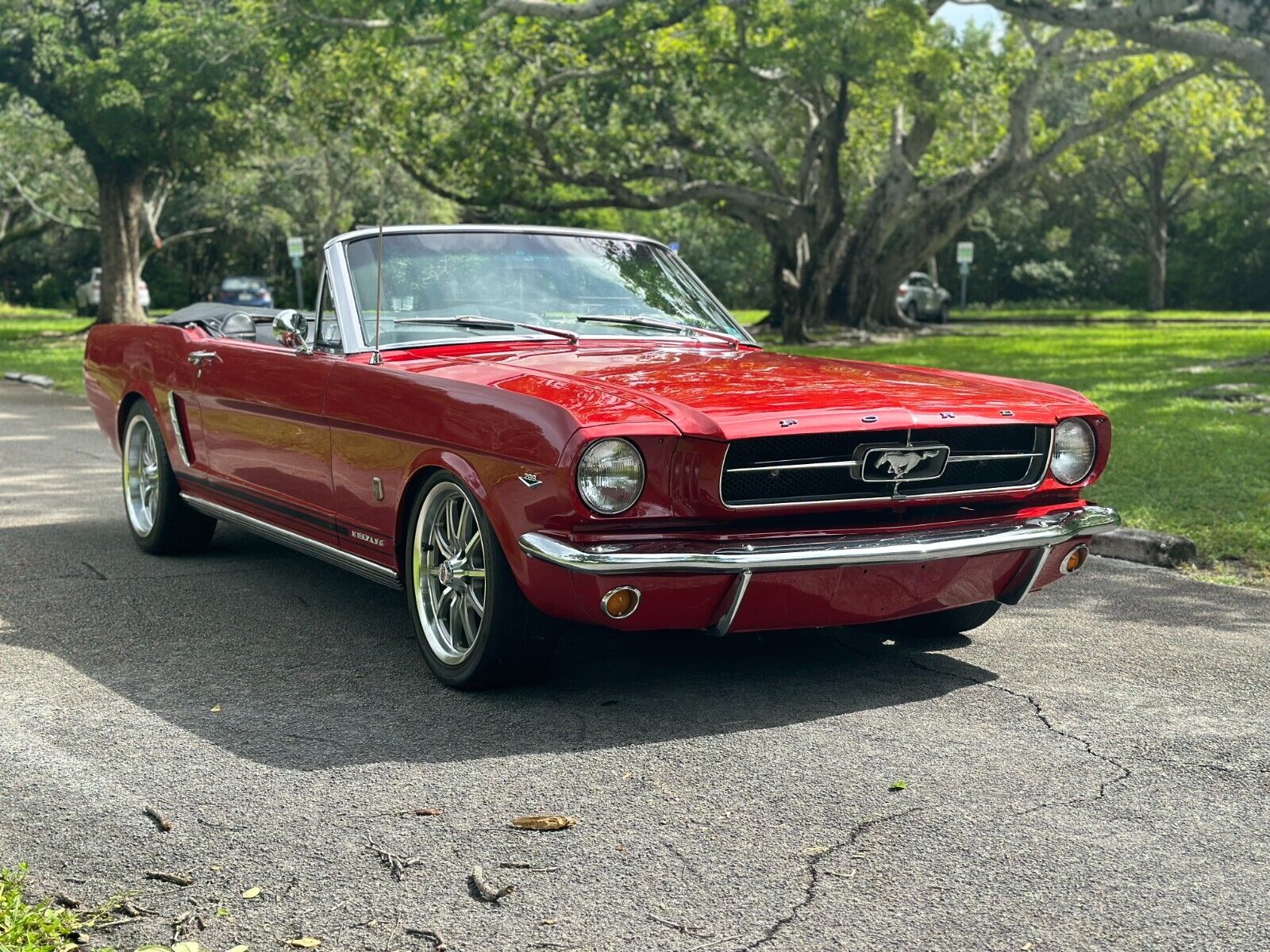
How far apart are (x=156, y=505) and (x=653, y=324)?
2741mm

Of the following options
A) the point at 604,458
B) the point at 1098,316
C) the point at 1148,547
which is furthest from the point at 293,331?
the point at 1098,316

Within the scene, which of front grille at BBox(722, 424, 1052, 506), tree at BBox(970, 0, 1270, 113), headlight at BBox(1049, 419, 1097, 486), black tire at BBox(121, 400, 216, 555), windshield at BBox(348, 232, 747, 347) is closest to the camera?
front grille at BBox(722, 424, 1052, 506)

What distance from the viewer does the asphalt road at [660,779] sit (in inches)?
129

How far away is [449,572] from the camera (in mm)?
5074

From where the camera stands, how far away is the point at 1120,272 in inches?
2184

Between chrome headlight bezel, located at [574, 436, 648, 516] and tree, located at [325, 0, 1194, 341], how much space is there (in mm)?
18831

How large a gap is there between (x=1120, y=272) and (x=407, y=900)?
55.7 m

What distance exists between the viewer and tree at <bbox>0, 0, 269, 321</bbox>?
27.5 metres

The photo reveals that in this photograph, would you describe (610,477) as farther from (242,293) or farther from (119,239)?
(242,293)

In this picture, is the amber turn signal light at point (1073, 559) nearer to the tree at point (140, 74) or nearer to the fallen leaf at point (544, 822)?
the fallen leaf at point (544, 822)

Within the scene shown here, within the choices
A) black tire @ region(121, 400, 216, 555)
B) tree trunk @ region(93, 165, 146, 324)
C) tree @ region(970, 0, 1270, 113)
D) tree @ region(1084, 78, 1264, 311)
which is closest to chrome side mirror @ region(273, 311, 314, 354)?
black tire @ region(121, 400, 216, 555)

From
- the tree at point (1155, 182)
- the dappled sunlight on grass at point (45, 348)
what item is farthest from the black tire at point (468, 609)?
the tree at point (1155, 182)

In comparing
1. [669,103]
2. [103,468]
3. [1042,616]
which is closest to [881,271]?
[669,103]

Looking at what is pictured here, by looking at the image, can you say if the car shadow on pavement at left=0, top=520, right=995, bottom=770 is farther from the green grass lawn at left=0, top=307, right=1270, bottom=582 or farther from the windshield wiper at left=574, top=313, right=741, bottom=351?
the green grass lawn at left=0, top=307, right=1270, bottom=582
